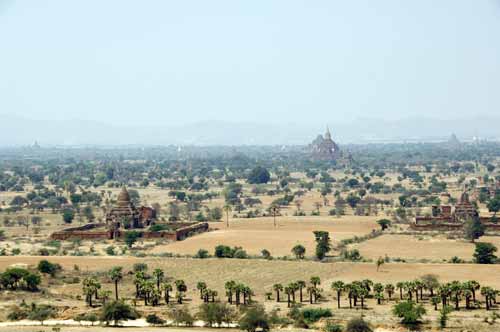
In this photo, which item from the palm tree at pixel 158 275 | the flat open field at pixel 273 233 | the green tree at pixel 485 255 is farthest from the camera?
the flat open field at pixel 273 233

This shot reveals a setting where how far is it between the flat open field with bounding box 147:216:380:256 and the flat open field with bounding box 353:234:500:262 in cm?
357

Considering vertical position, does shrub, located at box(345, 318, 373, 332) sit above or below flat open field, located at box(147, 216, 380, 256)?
above

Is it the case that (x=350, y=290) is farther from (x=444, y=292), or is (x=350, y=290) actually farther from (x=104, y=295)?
(x=104, y=295)

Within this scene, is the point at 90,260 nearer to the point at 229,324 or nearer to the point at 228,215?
the point at 229,324

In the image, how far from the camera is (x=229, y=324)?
150ft

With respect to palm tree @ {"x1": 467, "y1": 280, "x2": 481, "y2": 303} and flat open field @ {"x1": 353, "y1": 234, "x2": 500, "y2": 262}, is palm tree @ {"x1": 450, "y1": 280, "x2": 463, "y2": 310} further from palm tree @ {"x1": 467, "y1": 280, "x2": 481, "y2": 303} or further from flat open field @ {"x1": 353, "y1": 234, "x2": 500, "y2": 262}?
flat open field @ {"x1": 353, "y1": 234, "x2": 500, "y2": 262}

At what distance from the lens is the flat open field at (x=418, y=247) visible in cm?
6656

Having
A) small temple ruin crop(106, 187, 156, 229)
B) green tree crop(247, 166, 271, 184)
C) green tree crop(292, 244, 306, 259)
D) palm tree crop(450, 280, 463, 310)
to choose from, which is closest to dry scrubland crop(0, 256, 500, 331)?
palm tree crop(450, 280, 463, 310)

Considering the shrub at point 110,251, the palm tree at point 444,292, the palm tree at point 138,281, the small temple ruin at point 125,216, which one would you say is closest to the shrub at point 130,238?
the shrub at point 110,251

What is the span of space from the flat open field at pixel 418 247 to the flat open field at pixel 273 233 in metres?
3.57

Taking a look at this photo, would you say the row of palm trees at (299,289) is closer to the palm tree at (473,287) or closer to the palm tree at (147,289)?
the palm tree at (147,289)

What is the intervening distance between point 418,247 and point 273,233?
567 inches

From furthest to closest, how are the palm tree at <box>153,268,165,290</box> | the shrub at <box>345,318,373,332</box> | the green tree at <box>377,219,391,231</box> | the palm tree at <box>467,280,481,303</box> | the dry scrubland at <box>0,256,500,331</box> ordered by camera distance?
the green tree at <box>377,219,391,231</box> < the palm tree at <box>153,268,165,290</box> < the dry scrubland at <box>0,256,500,331</box> < the palm tree at <box>467,280,481,303</box> < the shrub at <box>345,318,373,332</box>

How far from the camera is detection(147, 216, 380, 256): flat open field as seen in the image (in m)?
71.8
